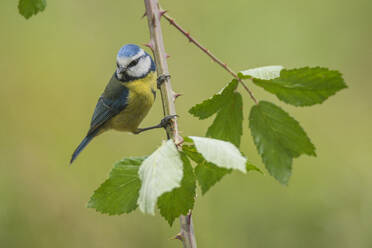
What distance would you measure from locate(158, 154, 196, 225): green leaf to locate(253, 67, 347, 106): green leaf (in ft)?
0.53

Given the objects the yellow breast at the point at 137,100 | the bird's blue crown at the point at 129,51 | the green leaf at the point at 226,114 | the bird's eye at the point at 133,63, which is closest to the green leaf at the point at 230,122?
the green leaf at the point at 226,114

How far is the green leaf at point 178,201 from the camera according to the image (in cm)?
56

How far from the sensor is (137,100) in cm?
159

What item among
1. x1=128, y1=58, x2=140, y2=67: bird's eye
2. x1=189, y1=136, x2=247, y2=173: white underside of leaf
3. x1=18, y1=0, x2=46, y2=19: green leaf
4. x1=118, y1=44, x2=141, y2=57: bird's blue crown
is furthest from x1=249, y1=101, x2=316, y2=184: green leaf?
x1=128, y1=58, x2=140, y2=67: bird's eye

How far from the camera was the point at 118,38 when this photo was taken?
256cm

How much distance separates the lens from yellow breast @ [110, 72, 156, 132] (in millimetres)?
1578

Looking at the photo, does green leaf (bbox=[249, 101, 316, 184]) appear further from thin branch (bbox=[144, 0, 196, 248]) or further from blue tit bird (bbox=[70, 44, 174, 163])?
blue tit bird (bbox=[70, 44, 174, 163])

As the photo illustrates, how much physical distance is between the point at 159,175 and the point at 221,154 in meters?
0.07

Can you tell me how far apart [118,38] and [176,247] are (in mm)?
1175

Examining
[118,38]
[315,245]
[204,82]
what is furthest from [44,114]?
[315,245]

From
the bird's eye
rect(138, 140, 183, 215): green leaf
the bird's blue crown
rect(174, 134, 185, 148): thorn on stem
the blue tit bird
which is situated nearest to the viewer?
rect(138, 140, 183, 215): green leaf

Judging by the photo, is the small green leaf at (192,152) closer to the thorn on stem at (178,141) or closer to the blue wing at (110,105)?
the thorn on stem at (178,141)

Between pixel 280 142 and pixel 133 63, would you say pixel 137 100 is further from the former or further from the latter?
pixel 280 142

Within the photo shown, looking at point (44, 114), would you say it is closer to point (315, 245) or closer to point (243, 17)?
point (243, 17)
